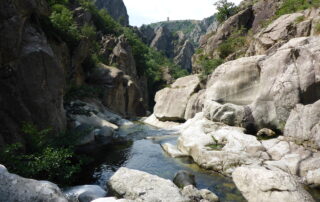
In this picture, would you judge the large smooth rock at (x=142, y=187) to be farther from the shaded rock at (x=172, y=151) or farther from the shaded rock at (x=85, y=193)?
the shaded rock at (x=172, y=151)

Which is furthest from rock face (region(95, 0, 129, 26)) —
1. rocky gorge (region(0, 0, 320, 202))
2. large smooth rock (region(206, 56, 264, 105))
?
large smooth rock (region(206, 56, 264, 105))

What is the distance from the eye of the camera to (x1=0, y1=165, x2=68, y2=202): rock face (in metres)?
7.53

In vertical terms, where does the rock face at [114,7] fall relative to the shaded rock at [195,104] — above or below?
above

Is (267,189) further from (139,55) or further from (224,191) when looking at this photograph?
(139,55)

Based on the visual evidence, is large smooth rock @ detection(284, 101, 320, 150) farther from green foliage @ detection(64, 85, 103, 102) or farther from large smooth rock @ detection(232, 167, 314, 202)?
green foliage @ detection(64, 85, 103, 102)

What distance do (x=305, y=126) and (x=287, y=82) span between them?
14.1ft

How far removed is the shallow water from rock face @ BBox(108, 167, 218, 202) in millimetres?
1127

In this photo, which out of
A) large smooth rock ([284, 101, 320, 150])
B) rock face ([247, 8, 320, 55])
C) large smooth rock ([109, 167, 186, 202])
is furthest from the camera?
rock face ([247, 8, 320, 55])

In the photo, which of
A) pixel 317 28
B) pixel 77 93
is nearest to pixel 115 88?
pixel 77 93

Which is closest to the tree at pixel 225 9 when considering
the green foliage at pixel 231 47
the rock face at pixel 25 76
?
the green foliage at pixel 231 47

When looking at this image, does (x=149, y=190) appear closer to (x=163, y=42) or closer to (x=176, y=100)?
(x=176, y=100)

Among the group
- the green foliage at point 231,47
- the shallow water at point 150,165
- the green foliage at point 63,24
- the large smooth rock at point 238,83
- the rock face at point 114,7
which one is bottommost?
the shallow water at point 150,165

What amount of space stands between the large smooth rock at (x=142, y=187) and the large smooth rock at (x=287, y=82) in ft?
36.3

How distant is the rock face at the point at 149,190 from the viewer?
34.8ft
